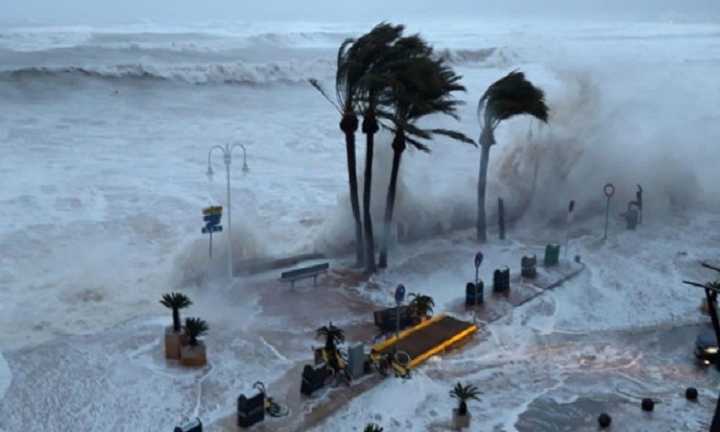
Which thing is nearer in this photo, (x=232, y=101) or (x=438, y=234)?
(x=438, y=234)

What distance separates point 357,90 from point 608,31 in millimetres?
140900

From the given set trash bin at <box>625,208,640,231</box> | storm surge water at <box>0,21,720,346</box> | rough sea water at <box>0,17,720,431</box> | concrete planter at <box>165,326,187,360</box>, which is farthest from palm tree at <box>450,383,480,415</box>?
trash bin at <box>625,208,640,231</box>

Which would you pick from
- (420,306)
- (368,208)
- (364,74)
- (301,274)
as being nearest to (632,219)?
(368,208)

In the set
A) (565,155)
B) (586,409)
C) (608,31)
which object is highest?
(608,31)

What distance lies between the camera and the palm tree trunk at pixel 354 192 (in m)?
20.2

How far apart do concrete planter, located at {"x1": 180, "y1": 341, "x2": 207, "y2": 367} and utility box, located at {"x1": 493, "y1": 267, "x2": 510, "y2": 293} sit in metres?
7.71

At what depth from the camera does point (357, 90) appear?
19484 mm

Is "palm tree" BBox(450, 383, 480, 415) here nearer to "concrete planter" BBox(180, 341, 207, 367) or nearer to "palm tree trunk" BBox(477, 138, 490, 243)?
"concrete planter" BBox(180, 341, 207, 367)

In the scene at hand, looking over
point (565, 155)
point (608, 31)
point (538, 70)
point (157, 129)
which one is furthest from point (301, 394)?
point (608, 31)

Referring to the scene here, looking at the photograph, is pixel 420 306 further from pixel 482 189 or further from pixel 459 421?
pixel 482 189

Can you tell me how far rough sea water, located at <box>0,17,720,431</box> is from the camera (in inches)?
778

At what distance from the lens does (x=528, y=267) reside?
20984 millimetres

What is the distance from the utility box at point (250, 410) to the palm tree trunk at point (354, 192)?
8.29 meters

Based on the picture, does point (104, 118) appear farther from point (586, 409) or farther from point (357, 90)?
point (586, 409)
